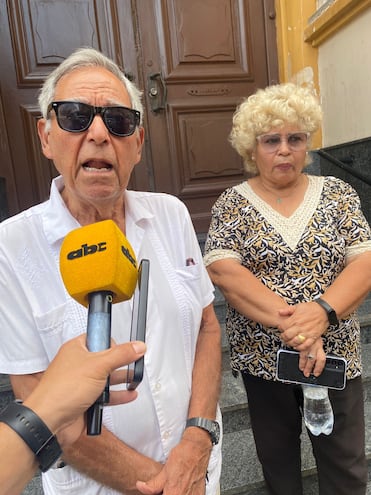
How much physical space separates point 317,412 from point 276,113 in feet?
3.83

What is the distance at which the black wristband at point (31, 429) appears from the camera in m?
0.58

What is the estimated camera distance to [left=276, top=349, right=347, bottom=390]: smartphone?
139 centimetres

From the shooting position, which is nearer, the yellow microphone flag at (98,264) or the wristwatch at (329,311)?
the yellow microphone flag at (98,264)

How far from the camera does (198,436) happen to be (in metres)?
1.06

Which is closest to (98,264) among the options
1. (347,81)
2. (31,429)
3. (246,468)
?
(31,429)

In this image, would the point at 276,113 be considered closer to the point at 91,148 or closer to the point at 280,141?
the point at 280,141

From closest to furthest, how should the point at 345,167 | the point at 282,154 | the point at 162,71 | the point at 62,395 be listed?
the point at 62,395 < the point at 282,154 < the point at 345,167 < the point at 162,71

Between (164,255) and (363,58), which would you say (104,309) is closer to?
(164,255)

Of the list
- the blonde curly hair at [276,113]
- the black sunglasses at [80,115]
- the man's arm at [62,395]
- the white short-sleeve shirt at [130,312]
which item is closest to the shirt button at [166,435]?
the white short-sleeve shirt at [130,312]

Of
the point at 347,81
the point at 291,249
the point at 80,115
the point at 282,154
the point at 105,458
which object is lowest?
the point at 105,458

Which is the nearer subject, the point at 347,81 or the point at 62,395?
the point at 62,395

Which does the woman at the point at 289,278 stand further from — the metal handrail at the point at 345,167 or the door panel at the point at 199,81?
the door panel at the point at 199,81

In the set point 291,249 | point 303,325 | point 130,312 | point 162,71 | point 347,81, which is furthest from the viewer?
point 162,71

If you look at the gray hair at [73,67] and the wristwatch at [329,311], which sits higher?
the gray hair at [73,67]
